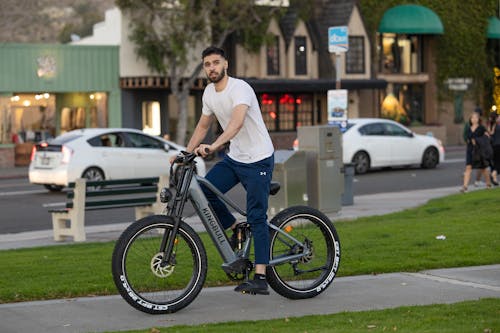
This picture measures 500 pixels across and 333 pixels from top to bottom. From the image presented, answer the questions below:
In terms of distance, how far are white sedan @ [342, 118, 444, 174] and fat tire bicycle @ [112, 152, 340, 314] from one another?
20.8 meters

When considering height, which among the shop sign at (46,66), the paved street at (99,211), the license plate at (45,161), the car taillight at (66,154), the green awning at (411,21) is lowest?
the paved street at (99,211)

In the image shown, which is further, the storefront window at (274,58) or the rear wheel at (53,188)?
the storefront window at (274,58)

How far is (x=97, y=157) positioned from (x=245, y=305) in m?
17.4

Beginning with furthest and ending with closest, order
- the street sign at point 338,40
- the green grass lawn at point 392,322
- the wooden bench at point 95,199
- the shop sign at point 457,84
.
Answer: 1. the shop sign at point 457,84
2. the street sign at point 338,40
3. the wooden bench at point 95,199
4. the green grass lawn at point 392,322

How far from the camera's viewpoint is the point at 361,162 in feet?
101

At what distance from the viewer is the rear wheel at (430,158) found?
3244cm

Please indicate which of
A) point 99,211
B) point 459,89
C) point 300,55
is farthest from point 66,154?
point 459,89

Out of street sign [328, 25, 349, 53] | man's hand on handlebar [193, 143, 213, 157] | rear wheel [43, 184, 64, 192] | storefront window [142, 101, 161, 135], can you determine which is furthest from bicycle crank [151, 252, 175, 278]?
storefront window [142, 101, 161, 135]

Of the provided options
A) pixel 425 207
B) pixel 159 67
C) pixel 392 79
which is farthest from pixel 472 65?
pixel 425 207

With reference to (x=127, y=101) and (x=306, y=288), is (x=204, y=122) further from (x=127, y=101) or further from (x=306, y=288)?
(x=127, y=101)

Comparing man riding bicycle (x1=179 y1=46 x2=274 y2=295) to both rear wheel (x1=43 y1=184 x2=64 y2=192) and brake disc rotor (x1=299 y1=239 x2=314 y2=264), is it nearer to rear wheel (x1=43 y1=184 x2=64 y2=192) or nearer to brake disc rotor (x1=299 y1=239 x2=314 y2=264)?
brake disc rotor (x1=299 y1=239 x2=314 y2=264)

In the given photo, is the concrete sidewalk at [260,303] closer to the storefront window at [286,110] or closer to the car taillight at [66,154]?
the car taillight at [66,154]

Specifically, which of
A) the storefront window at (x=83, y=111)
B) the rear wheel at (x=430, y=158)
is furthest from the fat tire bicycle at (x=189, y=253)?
the storefront window at (x=83, y=111)

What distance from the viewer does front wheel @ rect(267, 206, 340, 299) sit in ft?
30.2
